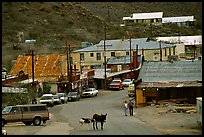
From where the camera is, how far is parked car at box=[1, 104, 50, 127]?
27469 mm

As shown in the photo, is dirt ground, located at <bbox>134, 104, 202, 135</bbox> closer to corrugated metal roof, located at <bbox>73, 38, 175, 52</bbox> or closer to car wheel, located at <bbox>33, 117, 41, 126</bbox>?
car wheel, located at <bbox>33, 117, 41, 126</bbox>

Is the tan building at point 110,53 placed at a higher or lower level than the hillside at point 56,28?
lower

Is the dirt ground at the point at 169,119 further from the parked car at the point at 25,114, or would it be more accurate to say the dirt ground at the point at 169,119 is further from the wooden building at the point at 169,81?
the parked car at the point at 25,114

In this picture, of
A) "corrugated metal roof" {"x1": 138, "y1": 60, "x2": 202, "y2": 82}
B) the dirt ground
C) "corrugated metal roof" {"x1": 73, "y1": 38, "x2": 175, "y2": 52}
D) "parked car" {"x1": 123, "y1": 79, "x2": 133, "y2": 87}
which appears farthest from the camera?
"corrugated metal roof" {"x1": 73, "y1": 38, "x2": 175, "y2": 52}

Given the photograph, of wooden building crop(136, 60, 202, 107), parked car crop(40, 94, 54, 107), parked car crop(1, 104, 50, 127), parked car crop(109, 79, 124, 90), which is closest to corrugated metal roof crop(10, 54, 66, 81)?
parked car crop(109, 79, 124, 90)

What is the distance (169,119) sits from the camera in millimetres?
29125

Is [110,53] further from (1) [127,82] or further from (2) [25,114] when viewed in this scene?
(2) [25,114]

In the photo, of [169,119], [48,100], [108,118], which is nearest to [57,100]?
[48,100]

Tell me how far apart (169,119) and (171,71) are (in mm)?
13530

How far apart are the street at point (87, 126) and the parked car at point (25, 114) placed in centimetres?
42

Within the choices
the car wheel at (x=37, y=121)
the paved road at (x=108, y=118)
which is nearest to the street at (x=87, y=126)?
the paved road at (x=108, y=118)

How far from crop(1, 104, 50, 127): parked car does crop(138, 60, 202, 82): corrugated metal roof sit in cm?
1449

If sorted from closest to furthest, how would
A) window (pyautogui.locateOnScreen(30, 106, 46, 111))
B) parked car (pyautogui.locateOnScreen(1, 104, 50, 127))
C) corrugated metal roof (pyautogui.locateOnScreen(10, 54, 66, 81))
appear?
parked car (pyautogui.locateOnScreen(1, 104, 50, 127)) < window (pyautogui.locateOnScreen(30, 106, 46, 111)) < corrugated metal roof (pyautogui.locateOnScreen(10, 54, 66, 81))

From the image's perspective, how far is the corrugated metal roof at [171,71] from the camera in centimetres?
4067
